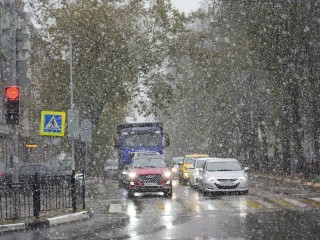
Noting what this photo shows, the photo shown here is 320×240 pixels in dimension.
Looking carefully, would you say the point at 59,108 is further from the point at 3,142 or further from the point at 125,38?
the point at 3,142

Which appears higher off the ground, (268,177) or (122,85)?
(122,85)

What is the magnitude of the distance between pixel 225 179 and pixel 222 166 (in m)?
1.68

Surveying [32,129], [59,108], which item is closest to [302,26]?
[59,108]

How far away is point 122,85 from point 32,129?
2155cm

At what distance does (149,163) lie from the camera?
28625mm

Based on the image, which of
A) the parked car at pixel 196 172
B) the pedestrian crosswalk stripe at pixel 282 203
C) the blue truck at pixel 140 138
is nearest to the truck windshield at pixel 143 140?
the blue truck at pixel 140 138

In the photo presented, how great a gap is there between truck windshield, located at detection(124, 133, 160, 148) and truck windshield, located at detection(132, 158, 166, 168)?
970 cm

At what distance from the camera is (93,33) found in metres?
46.8

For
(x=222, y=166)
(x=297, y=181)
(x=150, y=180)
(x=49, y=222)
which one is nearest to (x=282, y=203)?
(x=222, y=166)

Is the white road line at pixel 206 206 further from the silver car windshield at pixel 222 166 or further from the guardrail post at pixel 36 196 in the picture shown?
the silver car windshield at pixel 222 166

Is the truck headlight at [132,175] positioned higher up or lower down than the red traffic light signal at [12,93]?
lower down

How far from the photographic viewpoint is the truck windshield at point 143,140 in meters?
38.9

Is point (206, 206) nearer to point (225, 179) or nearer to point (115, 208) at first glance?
point (115, 208)

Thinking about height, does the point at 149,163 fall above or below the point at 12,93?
below
